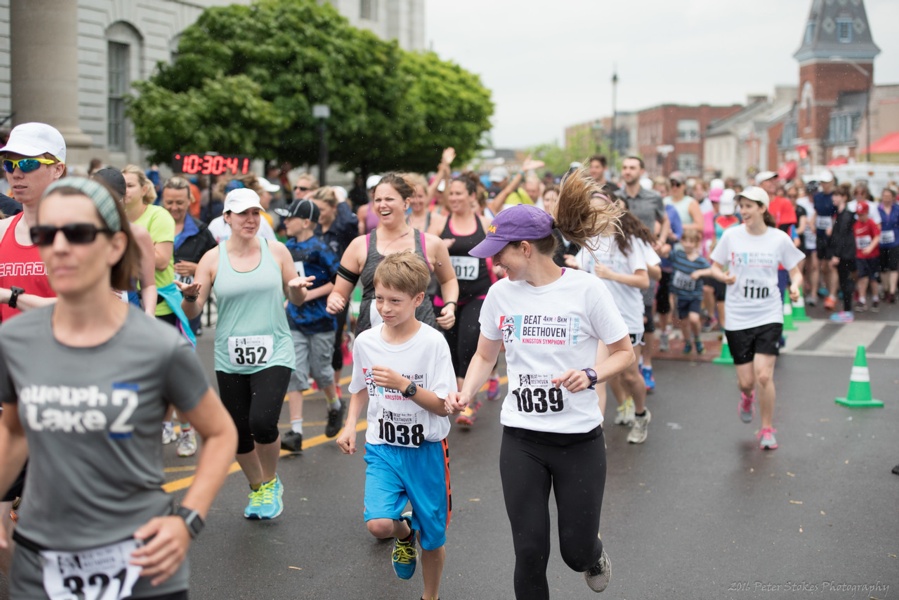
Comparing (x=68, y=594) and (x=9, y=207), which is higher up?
(x=9, y=207)

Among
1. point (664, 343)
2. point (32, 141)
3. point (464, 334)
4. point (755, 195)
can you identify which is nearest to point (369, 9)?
point (664, 343)

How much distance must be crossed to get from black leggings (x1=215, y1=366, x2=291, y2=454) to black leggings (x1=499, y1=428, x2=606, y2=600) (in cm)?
213

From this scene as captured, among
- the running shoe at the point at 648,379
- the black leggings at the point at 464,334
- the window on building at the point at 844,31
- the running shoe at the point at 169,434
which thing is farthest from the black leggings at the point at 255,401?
the window on building at the point at 844,31

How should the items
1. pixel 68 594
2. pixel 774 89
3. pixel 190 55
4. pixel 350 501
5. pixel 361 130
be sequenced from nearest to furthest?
1. pixel 68 594
2. pixel 350 501
3. pixel 190 55
4. pixel 361 130
5. pixel 774 89

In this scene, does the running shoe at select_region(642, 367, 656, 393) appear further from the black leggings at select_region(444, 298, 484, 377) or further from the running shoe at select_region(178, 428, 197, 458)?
the running shoe at select_region(178, 428, 197, 458)

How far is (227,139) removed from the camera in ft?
101

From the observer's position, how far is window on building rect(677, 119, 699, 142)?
428ft

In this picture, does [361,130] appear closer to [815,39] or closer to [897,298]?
[897,298]

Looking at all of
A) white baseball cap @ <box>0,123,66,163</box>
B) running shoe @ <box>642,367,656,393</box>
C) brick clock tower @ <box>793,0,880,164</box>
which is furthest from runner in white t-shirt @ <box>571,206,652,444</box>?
brick clock tower @ <box>793,0,880,164</box>

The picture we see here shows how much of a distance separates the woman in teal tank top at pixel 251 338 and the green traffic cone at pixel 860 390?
6.19 metres

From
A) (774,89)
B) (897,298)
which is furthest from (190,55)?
(774,89)

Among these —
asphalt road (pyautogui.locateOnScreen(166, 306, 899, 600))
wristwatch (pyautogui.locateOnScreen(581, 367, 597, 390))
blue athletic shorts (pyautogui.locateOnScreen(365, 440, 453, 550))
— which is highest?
wristwatch (pyautogui.locateOnScreen(581, 367, 597, 390))

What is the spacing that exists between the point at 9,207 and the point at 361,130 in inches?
1295

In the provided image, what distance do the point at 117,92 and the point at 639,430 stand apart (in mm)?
29359
